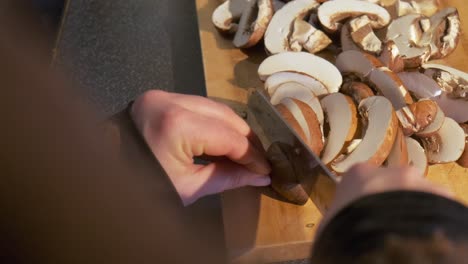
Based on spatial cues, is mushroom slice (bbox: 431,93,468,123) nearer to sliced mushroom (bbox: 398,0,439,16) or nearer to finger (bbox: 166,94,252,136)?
sliced mushroom (bbox: 398,0,439,16)

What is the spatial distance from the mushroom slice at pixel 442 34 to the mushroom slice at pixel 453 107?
19 centimetres

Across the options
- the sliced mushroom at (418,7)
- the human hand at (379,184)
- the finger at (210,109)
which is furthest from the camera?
the sliced mushroom at (418,7)

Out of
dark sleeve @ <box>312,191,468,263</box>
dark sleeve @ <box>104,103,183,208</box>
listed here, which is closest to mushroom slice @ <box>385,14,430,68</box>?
dark sleeve @ <box>104,103,183,208</box>

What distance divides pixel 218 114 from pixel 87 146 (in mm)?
343

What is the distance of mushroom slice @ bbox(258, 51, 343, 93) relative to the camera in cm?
128

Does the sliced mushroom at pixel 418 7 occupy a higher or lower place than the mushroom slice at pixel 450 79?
higher

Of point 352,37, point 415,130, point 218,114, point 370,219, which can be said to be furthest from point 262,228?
point 370,219

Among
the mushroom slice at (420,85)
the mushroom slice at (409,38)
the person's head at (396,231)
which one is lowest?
the mushroom slice at (420,85)

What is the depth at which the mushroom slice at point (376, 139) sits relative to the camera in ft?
3.54

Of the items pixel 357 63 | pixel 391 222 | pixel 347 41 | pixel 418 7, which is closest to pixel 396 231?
pixel 391 222

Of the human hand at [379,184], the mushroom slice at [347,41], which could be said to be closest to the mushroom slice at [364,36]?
the mushroom slice at [347,41]

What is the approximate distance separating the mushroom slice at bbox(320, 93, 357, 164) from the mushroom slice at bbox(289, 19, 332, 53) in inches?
8.5

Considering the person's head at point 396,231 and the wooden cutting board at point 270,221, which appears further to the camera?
the wooden cutting board at point 270,221

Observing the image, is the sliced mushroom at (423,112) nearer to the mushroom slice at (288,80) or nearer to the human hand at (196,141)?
the mushroom slice at (288,80)
